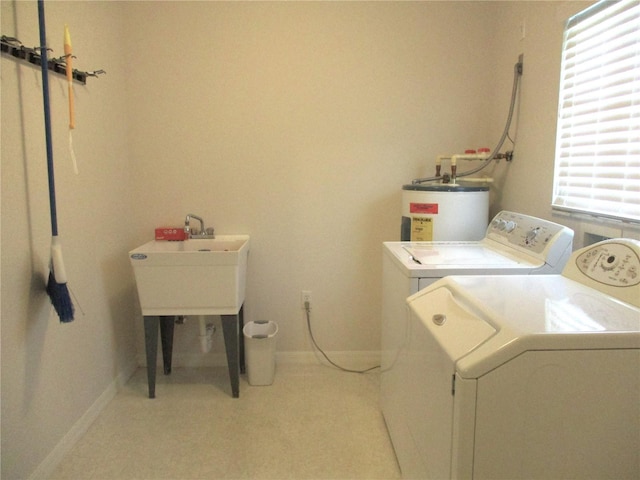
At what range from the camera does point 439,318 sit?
3.78 feet

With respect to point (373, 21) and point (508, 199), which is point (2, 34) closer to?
point (373, 21)

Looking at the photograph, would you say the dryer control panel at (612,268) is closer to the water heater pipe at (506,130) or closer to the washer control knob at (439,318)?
the washer control knob at (439,318)

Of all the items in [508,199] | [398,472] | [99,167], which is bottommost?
[398,472]

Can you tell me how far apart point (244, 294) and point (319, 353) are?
Result: 63 centimetres

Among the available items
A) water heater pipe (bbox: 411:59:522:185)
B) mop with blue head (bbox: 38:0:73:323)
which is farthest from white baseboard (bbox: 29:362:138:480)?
water heater pipe (bbox: 411:59:522:185)

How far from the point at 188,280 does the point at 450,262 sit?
131 cm

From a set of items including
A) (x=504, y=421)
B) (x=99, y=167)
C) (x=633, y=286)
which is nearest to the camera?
(x=504, y=421)

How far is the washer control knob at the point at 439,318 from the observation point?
1129 millimetres

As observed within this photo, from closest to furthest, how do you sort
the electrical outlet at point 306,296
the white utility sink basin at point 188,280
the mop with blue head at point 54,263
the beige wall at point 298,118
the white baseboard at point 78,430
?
the mop with blue head at point 54,263 < the white baseboard at point 78,430 < the white utility sink basin at point 188,280 < the beige wall at point 298,118 < the electrical outlet at point 306,296

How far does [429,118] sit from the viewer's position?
2416 millimetres

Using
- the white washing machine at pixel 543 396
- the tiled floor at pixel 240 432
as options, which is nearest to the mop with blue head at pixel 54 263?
the tiled floor at pixel 240 432

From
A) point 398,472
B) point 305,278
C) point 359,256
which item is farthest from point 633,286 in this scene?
point 305,278

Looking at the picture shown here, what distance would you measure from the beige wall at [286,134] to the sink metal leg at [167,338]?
0.37 feet

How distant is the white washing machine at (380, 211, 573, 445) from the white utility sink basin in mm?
804
